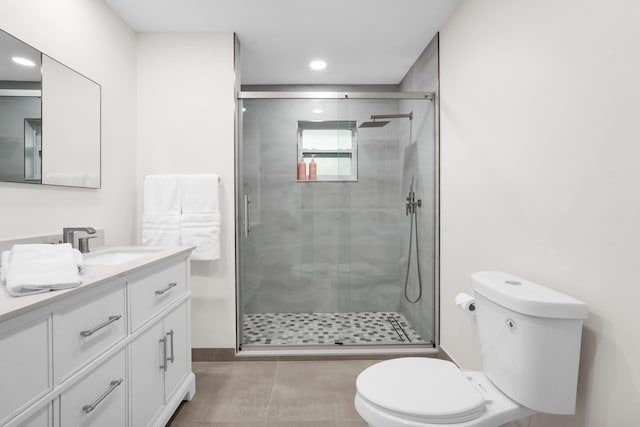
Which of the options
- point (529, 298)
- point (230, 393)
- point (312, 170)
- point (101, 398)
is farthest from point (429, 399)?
point (312, 170)

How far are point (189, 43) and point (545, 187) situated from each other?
2375 mm

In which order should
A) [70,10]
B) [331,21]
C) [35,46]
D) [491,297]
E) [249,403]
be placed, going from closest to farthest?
[491,297] < [35,46] < [70,10] < [249,403] < [331,21]

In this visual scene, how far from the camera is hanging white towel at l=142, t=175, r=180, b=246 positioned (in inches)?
91.7

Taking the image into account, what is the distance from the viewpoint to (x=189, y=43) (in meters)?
2.43

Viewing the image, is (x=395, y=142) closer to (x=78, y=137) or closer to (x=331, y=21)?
(x=331, y=21)

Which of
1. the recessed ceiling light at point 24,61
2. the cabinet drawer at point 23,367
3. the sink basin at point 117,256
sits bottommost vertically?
the cabinet drawer at point 23,367

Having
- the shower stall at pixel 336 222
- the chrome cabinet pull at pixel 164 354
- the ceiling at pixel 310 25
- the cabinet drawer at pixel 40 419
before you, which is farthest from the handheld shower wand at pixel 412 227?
the cabinet drawer at pixel 40 419

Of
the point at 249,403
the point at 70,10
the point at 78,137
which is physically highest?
the point at 70,10

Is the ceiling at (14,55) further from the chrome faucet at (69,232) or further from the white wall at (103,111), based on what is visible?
the chrome faucet at (69,232)

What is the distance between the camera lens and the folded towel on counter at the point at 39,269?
0.98 meters

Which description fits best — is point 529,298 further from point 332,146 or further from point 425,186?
point 332,146

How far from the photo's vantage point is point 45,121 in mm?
1627

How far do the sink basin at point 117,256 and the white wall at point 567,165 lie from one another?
1.84m

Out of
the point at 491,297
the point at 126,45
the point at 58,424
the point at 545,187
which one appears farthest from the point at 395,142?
the point at 58,424
